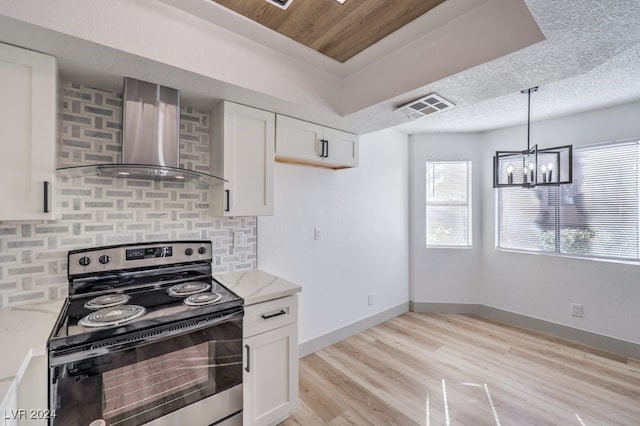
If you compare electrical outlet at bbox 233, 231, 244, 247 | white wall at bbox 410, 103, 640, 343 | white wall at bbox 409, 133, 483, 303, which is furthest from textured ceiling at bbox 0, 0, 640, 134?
white wall at bbox 409, 133, 483, 303

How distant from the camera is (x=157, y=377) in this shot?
4.62 ft

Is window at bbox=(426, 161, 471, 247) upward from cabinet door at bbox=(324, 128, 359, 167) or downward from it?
downward

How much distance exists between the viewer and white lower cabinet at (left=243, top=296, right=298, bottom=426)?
5.72 ft

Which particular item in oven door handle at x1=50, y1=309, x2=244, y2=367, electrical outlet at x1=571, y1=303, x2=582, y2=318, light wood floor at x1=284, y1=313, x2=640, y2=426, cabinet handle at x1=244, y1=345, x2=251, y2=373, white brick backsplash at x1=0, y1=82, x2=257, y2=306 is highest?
white brick backsplash at x1=0, y1=82, x2=257, y2=306

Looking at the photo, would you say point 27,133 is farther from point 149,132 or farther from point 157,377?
point 157,377

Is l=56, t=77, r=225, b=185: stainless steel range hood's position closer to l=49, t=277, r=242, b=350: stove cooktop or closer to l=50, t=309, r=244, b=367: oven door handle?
l=49, t=277, r=242, b=350: stove cooktop

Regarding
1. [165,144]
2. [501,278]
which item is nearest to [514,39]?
[165,144]

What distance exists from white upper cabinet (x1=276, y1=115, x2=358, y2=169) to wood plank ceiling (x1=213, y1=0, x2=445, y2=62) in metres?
0.65

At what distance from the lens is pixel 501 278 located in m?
3.73

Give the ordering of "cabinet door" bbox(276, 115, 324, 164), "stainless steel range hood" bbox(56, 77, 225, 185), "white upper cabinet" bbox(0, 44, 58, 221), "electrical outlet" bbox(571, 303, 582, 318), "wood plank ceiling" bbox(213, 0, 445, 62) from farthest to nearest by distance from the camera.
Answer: "electrical outlet" bbox(571, 303, 582, 318) → "cabinet door" bbox(276, 115, 324, 164) → "stainless steel range hood" bbox(56, 77, 225, 185) → "wood plank ceiling" bbox(213, 0, 445, 62) → "white upper cabinet" bbox(0, 44, 58, 221)

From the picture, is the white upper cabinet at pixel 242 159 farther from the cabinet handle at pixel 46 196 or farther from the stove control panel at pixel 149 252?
the cabinet handle at pixel 46 196

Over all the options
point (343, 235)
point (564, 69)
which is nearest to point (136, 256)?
point (343, 235)

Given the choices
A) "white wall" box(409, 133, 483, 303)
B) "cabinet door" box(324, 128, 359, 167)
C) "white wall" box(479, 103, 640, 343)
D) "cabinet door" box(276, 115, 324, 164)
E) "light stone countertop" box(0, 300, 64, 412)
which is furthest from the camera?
"white wall" box(409, 133, 483, 303)

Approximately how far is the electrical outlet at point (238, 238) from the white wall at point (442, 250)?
2606 mm
